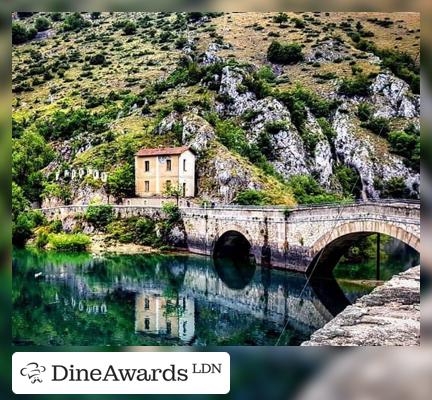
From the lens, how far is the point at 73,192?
10461 mm

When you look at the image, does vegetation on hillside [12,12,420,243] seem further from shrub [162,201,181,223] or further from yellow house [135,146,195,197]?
shrub [162,201,181,223]

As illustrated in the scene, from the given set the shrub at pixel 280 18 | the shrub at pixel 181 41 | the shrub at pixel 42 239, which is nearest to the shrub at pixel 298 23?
the shrub at pixel 280 18

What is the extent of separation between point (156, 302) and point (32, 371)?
4841 mm

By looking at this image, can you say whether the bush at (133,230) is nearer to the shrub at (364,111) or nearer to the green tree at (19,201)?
the green tree at (19,201)

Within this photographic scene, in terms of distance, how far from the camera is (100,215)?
35.3ft

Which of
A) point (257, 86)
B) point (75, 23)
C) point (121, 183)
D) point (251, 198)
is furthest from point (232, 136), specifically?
point (75, 23)

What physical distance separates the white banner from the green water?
1550 mm

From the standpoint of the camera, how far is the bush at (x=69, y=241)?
970cm

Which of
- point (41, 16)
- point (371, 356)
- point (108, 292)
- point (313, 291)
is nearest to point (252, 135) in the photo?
point (313, 291)

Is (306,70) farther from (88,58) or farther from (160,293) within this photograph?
(160,293)

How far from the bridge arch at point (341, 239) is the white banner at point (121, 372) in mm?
6368

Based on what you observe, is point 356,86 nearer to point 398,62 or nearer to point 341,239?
point 398,62

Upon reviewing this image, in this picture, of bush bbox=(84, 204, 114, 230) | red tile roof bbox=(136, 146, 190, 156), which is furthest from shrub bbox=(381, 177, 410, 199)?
bush bbox=(84, 204, 114, 230)

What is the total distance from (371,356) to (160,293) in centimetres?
579
